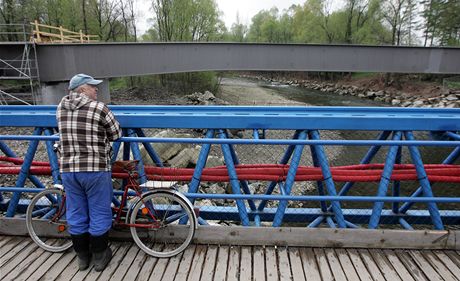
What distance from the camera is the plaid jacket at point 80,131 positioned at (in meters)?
2.92

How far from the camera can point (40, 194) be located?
3461 millimetres

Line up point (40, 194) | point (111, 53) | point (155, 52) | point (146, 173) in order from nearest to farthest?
1. point (40, 194)
2. point (146, 173)
3. point (111, 53)
4. point (155, 52)

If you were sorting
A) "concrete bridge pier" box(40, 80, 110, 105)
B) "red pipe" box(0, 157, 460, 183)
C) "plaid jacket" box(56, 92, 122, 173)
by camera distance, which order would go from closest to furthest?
"plaid jacket" box(56, 92, 122, 173)
"red pipe" box(0, 157, 460, 183)
"concrete bridge pier" box(40, 80, 110, 105)

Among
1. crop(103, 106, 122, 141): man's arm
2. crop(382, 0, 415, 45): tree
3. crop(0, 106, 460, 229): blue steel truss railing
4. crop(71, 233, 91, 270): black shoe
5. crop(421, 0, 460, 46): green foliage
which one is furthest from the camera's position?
crop(382, 0, 415, 45): tree

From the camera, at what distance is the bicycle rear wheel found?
3508 millimetres

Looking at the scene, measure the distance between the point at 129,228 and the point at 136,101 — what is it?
938 inches

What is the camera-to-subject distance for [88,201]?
3.10 metres

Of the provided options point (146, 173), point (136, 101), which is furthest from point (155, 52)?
point (146, 173)

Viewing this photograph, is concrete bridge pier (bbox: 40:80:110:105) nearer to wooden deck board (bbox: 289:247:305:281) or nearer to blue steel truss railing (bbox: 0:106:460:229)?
blue steel truss railing (bbox: 0:106:460:229)

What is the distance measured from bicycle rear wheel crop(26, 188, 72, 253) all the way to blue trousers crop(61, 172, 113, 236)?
0.49 meters

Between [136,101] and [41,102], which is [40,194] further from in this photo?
[136,101]

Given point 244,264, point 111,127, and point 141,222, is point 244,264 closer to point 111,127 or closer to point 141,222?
point 141,222

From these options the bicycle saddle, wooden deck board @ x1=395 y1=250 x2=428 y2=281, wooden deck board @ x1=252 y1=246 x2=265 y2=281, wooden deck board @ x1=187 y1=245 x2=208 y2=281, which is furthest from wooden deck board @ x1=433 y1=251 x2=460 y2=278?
the bicycle saddle

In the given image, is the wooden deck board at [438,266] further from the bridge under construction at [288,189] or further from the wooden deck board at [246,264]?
the wooden deck board at [246,264]
